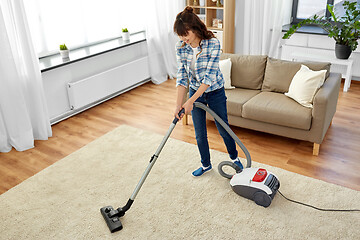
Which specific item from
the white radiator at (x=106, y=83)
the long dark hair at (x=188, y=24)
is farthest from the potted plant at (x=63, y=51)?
the long dark hair at (x=188, y=24)

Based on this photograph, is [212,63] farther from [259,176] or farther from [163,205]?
[163,205]

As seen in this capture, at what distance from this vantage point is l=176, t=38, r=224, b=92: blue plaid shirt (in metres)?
2.28

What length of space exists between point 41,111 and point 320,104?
257 cm

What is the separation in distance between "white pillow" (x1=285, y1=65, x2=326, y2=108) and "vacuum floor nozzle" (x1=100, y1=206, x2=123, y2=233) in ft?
6.13

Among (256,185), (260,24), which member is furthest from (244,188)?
(260,24)

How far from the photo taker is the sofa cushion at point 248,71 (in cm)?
354

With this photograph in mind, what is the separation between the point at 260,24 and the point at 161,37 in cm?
143

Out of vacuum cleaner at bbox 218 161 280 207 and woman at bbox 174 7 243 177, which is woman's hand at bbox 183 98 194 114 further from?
vacuum cleaner at bbox 218 161 280 207

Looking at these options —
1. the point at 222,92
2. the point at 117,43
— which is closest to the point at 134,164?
the point at 222,92

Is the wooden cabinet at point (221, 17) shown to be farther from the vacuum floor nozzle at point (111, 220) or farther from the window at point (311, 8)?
the vacuum floor nozzle at point (111, 220)

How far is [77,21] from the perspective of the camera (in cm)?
414

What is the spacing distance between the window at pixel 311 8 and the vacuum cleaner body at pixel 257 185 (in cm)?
338

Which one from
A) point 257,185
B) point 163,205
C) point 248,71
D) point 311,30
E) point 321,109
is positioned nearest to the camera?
point 257,185

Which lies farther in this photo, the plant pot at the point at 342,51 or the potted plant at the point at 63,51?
the plant pot at the point at 342,51
